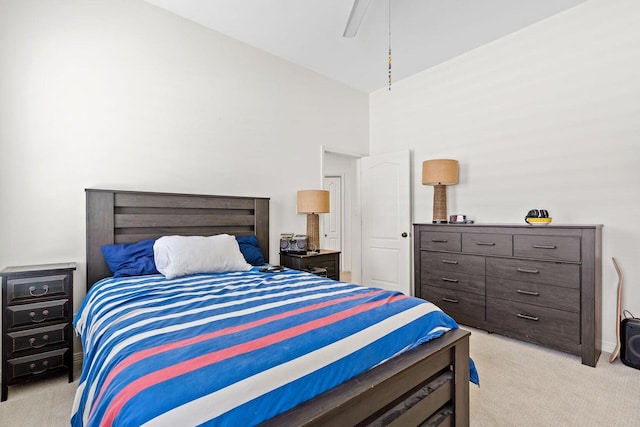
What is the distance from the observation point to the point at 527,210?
10.3 feet

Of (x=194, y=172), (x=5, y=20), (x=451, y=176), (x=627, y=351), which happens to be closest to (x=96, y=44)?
(x=5, y=20)

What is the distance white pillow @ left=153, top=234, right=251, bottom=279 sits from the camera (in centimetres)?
230

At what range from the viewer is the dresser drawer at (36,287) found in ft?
6.54

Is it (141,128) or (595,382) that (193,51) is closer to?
(141,128)

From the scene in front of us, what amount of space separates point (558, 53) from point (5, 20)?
4503 millimetres

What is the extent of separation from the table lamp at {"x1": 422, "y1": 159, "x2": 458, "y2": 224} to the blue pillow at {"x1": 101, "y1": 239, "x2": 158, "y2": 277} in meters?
2.87

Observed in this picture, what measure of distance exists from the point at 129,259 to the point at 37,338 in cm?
70

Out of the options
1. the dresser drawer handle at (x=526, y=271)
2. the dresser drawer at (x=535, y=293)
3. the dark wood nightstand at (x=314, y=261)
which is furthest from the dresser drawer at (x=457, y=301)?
the dark wood nightstand at (x=314, y=261)

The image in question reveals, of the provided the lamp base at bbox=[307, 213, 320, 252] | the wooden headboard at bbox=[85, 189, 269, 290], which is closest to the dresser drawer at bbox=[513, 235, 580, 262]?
the lamp base at bbox=[307, 213, 320, 252]

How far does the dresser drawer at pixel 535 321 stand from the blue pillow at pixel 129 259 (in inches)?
117

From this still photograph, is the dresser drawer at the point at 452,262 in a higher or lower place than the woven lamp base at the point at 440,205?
lower

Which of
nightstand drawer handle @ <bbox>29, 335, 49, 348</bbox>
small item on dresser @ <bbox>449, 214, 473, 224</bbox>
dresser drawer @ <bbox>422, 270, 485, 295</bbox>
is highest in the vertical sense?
small item on dresser @ <bbox>449, 214, 473, 224</bbox>

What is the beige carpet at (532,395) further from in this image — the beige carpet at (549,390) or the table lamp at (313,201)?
the table lamp at (313,201)

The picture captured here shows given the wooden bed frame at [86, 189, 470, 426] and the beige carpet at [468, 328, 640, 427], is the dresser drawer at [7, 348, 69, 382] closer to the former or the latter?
the wooden bed frame at [86, 189, 470, 426]
